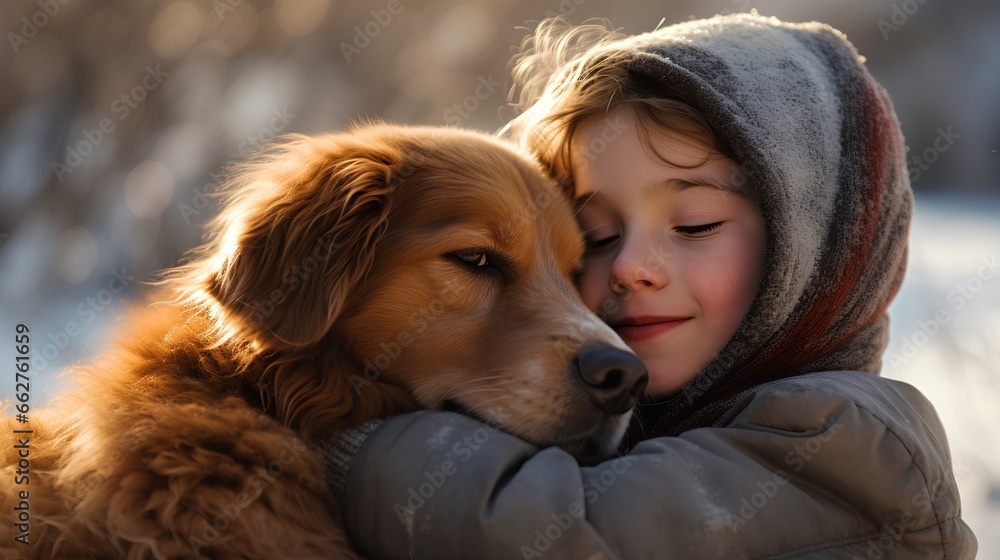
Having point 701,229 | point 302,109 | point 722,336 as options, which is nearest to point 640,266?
point 701,229

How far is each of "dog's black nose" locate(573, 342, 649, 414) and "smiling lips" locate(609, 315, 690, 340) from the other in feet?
1.24

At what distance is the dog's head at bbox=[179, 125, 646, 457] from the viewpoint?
6.78ft

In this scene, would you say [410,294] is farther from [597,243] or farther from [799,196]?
[799,196]

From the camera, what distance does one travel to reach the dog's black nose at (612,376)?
206cm

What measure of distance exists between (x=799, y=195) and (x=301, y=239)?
144 centimetres

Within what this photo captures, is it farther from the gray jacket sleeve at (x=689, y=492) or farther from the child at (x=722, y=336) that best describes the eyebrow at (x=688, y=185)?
the gray jacket sleeve at (x=689, y=492)

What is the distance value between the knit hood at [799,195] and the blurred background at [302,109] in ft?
4.50

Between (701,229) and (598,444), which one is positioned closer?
(598,444)

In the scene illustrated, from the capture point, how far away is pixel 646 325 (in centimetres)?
248

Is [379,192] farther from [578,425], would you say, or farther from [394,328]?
[578,425]

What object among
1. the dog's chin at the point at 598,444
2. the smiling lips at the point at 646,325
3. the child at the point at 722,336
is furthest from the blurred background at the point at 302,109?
the dog's chin at the point at 598,444

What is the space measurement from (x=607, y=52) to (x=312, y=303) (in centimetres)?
139

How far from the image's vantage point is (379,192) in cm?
230

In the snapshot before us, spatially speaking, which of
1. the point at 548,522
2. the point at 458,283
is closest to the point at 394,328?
the point at 458,283
